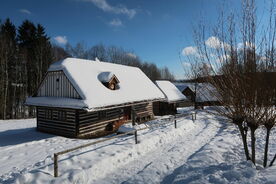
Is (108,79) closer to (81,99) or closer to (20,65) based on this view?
(81,99)

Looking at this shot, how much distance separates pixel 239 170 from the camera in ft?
17.8

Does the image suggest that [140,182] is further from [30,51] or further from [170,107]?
[30,51]

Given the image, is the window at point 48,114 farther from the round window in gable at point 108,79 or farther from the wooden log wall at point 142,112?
the wooden log wall at point 142,112

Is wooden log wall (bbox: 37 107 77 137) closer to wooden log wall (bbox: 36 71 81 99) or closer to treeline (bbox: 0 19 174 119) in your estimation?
wooden log wall (bbox: 36 71 81 99)

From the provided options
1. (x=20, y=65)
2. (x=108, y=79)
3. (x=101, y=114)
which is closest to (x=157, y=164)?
(x=101, y=114)

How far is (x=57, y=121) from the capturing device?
14.3 metres

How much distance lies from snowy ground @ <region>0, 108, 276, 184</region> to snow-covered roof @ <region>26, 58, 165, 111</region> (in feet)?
9.54

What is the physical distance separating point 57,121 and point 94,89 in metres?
4.07

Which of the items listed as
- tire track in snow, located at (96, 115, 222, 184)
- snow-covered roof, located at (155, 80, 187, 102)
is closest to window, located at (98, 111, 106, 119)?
tire track in snow, located at (96, 115, 222, 184)

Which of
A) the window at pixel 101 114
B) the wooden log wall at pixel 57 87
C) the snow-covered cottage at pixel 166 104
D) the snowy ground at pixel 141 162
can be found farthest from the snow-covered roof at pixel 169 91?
the wooden log wall at pixel 57 87

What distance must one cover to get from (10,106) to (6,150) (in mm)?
22452

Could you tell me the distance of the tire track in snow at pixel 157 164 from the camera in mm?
6301

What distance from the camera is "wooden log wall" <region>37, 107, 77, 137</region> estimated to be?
13392 millimetres

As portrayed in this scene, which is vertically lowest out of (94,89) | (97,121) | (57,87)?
A: (97,121)
